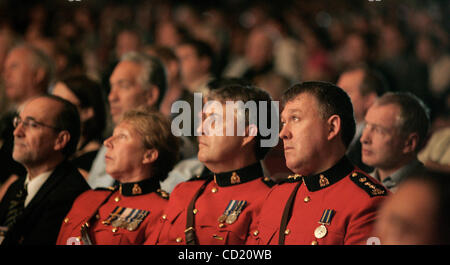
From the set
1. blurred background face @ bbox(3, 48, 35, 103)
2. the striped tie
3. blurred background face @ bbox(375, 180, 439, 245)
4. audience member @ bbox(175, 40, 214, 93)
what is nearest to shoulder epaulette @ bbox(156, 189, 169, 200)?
the striped tie

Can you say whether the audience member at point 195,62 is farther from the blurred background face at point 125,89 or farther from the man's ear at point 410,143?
the man's ear at point 410,143

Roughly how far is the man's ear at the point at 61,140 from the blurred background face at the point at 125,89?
2.12 feet

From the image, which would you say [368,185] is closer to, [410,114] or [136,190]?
[410,114]

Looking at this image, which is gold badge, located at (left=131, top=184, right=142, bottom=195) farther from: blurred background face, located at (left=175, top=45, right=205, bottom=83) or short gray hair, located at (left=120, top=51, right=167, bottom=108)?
blurred background face, located at (left=175, top=45, right=205, bottom=83)

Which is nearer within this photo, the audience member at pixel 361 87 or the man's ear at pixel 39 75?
the audience member at pixel 361 87

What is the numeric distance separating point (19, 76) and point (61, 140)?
5.28 feet

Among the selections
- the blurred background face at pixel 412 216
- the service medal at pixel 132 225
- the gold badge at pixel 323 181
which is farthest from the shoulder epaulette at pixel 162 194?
the blurred background face at pixel 412 216

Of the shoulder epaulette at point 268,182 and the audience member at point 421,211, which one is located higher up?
the audience member at point 421,211

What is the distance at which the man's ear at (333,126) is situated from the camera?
8.79 ft

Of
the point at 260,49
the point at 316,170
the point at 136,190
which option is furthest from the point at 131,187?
the point at 260,49

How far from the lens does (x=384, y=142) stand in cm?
323

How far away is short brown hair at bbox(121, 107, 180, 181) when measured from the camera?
10.8 feet

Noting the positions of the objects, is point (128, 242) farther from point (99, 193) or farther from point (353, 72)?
point (353, 72)
